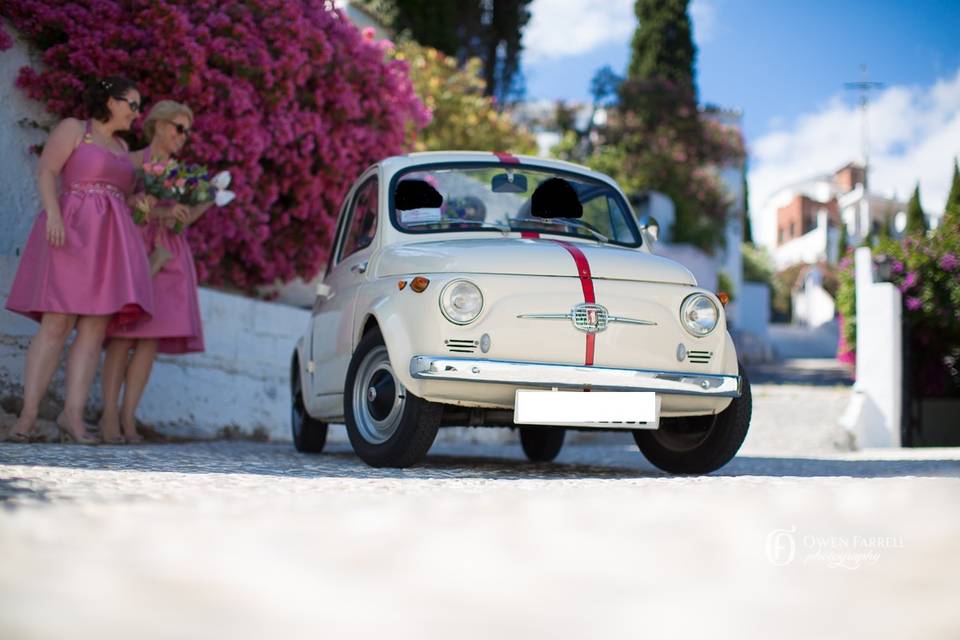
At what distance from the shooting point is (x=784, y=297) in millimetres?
56219

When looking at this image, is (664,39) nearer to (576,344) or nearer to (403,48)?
(403,48)

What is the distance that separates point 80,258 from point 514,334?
313 centimetres

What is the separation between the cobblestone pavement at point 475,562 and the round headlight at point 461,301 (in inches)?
46.5

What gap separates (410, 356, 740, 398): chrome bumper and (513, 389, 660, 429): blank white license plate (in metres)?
0.04

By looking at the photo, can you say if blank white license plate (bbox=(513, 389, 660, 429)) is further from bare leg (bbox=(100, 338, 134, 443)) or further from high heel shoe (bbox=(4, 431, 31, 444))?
bare leg (bbox=(100, 338, 134, 443))

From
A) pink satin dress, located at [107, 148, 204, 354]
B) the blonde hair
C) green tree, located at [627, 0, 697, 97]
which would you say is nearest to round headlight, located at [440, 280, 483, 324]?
pink satin dress, located at [107, 148, 204, 354]

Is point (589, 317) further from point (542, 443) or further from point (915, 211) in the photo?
point (915, 211)

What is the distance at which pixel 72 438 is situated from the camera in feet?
22.5

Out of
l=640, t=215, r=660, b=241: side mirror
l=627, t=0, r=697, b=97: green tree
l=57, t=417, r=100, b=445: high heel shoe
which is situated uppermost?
l=627, t=0, r=697, b=97: green tree

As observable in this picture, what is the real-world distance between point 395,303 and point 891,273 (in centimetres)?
1076

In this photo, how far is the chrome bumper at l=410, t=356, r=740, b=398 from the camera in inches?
194

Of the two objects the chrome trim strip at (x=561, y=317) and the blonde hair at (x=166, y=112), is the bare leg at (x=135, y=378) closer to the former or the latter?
the blonde hair at (x=166, y=112)

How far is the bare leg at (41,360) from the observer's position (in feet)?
21.7

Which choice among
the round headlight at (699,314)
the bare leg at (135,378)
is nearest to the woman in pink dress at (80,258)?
the bare leg at (135,378)
